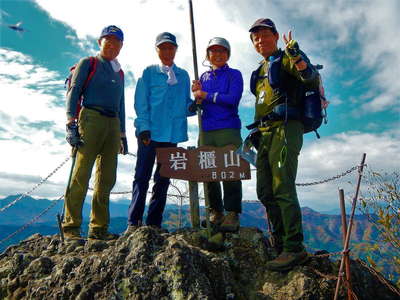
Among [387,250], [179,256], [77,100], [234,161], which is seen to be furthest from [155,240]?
[387,250]

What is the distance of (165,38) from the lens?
573cm

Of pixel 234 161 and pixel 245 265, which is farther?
pixel 234 161

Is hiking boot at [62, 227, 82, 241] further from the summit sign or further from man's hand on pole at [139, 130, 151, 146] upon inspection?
man's hand on pole at [139, 130, 151, 146]

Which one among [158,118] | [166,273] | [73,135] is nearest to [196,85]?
[158,118]

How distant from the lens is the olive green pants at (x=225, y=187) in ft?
17.8

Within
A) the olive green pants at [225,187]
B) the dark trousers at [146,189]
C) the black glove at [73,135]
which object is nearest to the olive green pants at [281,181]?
the olive green pants at [225,187]

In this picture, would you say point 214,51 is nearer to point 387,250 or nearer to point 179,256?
point 179,256

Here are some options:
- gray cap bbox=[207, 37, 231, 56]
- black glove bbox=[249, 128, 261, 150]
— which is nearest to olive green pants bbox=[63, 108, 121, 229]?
gray cap bbox=[207, 37, 231, 56]

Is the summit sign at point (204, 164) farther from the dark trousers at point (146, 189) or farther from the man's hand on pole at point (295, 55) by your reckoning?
the man's hand on pole at point (295, 55)

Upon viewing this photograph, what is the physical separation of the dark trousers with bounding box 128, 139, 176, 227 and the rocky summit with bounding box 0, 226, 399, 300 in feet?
2.71

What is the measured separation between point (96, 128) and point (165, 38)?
6.72ft

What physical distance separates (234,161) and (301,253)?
66.3 inches

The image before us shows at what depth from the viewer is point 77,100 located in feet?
17.1

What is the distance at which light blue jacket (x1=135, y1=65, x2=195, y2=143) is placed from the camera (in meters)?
5.72
